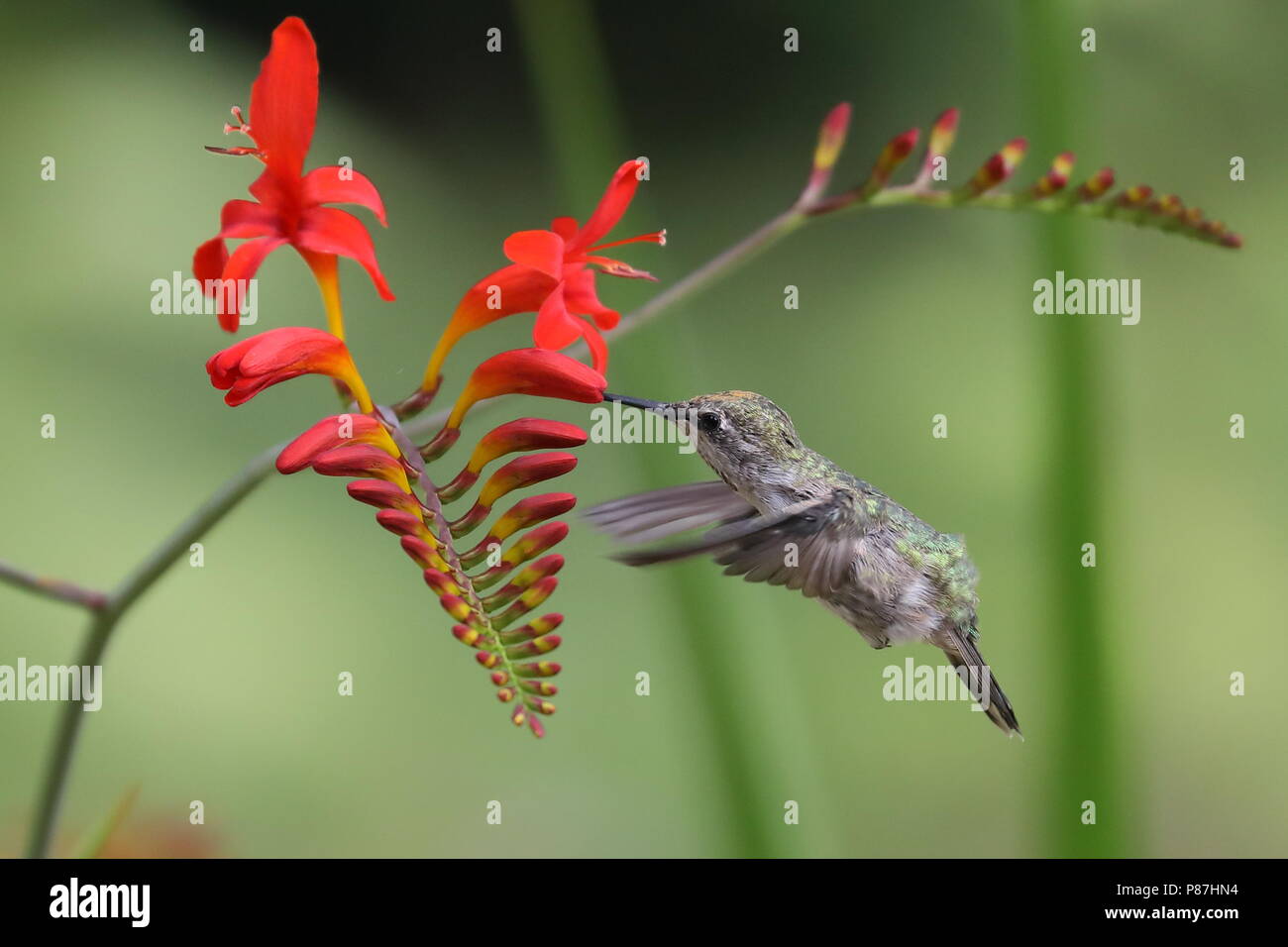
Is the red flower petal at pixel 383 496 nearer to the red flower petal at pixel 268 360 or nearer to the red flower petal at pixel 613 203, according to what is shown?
the red flower petal at pixel 268 360

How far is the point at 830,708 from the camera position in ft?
7.22

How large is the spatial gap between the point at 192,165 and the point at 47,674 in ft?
3.28

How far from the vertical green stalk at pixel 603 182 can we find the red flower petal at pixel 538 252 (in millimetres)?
388

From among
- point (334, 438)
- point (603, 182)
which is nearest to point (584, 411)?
point (603, 182)

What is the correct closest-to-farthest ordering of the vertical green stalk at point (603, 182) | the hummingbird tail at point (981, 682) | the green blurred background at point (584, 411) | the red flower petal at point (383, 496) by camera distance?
the red flower petal at point (383, 496)
the hummingbird tail at point (981, 682)
the vertical green stalk at point (603, 182)
the green blurred background at point (584, 411)

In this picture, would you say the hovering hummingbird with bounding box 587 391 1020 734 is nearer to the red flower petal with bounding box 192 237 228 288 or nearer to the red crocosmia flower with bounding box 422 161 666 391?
the red crocosmia flower with bounding box 422 161 666 391

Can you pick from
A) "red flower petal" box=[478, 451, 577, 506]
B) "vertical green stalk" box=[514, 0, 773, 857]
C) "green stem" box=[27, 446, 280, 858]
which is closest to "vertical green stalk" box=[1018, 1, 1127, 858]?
"vertical green stalk" box=[514, 0, 773, 857]

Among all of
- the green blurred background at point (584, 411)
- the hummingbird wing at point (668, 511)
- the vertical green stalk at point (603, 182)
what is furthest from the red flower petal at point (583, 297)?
the green blurred background at point (584, 411)

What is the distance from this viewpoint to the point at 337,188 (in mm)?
615

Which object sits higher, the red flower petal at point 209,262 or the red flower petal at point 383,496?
the red flower petal at point 209,262

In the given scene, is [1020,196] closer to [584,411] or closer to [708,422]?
[708,422]

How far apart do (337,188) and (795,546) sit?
299 millimetres

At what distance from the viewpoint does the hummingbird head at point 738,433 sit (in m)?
0.67

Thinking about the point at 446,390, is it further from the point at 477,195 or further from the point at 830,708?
the point at 830,708
